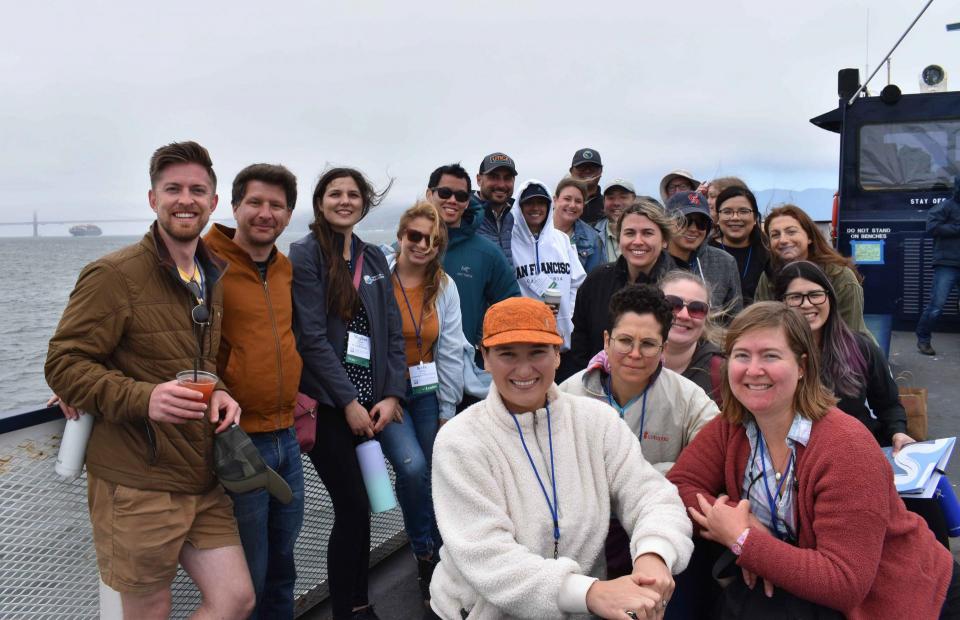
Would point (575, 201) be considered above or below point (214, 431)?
above

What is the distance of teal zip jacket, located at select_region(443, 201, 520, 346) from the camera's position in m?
3.84

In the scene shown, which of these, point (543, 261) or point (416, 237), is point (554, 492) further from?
point (543, 261)

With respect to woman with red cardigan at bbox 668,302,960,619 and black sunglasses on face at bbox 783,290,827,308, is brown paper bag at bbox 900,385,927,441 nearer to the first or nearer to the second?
black sunglasses on face at bbox 783,290,827,308

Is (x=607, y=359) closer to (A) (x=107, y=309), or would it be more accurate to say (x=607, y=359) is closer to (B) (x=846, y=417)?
(B) (x=846, y=417)

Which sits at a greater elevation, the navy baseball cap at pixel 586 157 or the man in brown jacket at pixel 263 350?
the navy baseball cap at pixel 586 157

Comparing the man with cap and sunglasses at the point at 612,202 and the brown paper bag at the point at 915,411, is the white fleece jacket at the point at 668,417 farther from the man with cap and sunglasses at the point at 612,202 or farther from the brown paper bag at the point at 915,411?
the man with cap and sunglasses at the point at 612,202

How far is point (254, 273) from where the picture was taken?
2.74m

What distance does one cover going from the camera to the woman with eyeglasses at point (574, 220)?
16.3ft

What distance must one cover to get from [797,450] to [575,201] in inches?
121

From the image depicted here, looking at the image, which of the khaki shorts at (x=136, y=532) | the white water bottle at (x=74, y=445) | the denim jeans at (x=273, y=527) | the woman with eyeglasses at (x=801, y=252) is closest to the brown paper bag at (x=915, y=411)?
the woman with eyeglasses at (x=801, y=252)

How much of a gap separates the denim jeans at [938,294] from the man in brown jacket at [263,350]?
7144 mm

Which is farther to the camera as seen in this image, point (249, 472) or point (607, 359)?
point (607, 359)

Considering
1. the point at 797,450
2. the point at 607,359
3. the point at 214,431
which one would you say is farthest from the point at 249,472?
the point at 797,450

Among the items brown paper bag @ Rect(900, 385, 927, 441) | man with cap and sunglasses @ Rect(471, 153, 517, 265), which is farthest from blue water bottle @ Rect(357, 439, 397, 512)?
brown paper bag @ Rect(900, 385, 927, 441)
